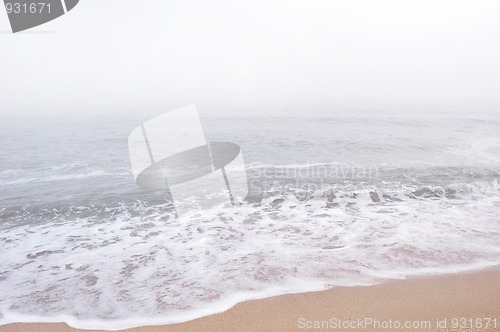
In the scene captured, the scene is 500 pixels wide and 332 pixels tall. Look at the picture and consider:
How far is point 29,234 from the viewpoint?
28.1ft

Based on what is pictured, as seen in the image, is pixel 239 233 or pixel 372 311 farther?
pixel 239 233

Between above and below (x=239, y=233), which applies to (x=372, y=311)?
above

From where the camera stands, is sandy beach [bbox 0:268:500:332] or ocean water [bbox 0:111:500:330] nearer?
sandy beach [bbox 0:268:500:332]

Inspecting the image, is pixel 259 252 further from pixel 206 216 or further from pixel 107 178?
pixel 107 178

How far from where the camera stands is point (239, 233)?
7996 mm

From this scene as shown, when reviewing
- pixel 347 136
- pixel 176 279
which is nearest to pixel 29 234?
pixel 176 279

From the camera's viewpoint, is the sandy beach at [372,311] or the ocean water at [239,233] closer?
the sandy beach at [372,311]

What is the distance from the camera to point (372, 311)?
459cm

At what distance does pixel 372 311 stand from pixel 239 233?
13.0 feet

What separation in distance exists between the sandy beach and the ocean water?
11.0 inches

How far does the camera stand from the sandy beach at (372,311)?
433 centimetres

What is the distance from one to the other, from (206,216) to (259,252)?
2929 mm

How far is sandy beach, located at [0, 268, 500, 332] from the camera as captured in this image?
4328 mm

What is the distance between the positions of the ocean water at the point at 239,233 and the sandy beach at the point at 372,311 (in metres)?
0.28
